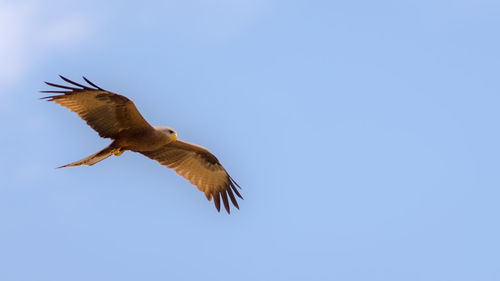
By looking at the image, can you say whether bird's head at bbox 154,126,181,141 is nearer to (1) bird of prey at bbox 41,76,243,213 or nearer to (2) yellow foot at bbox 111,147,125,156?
(1) bird of prey at bbox 41,76,243,213

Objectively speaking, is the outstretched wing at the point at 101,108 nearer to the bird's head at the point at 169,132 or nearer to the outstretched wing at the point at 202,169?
the bird's head at the point at 169,132

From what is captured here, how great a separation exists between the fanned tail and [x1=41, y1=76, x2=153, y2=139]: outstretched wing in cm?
26

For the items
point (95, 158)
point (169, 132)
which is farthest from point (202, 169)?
point (95, 158)

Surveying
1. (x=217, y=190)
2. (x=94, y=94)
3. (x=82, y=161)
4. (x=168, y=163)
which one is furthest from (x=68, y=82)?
(x=217, y=190)

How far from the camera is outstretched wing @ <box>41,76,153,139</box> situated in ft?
38.4

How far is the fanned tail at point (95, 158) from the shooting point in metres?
11.7

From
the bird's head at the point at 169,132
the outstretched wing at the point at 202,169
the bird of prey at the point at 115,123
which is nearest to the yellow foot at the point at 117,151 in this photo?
the bird of prey at the point at 115,123

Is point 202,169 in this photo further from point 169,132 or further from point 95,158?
point 95,158

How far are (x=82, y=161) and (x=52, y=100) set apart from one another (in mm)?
1094

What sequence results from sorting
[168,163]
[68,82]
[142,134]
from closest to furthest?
[68,82] → [142,134] → [168,163]

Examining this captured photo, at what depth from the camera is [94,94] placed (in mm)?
11750

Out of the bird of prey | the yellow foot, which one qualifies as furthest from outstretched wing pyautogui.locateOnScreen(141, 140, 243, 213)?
the yellow foot

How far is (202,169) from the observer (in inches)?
554

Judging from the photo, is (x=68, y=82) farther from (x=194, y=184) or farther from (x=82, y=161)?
(x=194, y=184)
